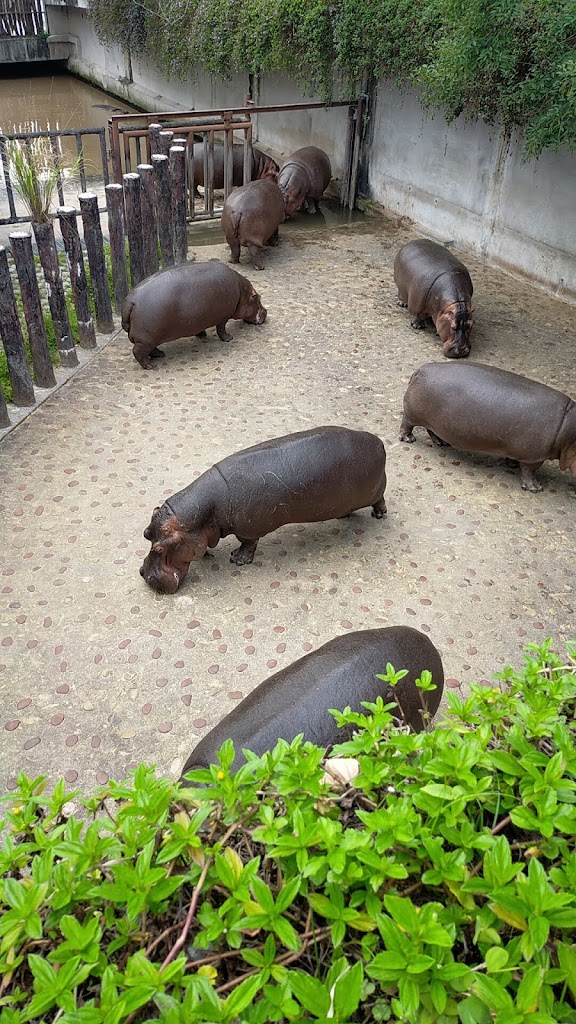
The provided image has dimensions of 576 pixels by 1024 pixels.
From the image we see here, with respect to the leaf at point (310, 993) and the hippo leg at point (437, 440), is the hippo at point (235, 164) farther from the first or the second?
the leaf at point (310, 993)

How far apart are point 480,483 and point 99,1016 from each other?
4.72m

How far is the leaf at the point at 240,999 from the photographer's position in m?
1.05

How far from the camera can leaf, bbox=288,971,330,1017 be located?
41.5 inches

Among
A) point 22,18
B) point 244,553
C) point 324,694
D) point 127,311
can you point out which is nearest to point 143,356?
point 127,311

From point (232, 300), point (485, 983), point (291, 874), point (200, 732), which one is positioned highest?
point (485, 983)

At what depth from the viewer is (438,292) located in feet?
23.1

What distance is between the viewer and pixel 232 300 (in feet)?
22.5

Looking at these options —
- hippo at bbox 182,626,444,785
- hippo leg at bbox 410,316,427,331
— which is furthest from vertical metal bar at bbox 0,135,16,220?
hippo at bbox 182,626,444,785

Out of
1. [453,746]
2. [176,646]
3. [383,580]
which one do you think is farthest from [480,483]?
[453,746]

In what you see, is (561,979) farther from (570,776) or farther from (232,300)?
(232,300)

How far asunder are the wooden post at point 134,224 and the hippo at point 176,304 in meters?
0.92

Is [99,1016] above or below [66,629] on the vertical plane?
above

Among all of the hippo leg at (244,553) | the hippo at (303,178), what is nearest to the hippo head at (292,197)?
the hippo at (303,178)

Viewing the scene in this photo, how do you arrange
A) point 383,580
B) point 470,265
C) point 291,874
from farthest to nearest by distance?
point 470,265 → point 383,580 → point 291,874
